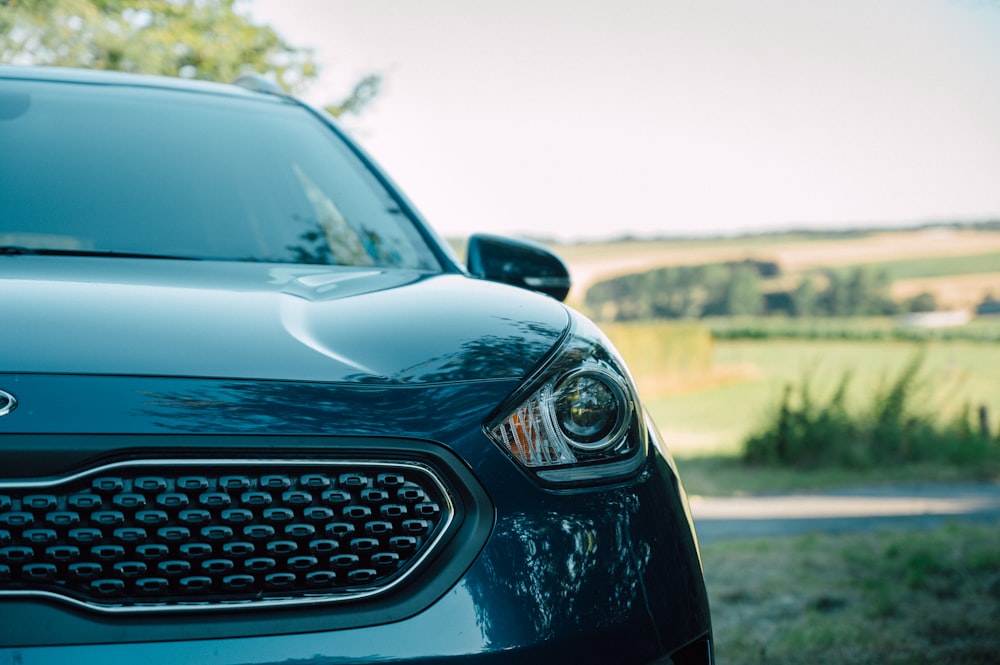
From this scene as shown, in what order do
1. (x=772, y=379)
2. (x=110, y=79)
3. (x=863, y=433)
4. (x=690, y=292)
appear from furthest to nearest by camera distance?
1. (x=690, y=292)
2. (x=772, y=379)
3. (x=863, y=433)
4. (x=110, y=79)

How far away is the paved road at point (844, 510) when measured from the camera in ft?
30.4

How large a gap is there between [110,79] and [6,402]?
1777mm

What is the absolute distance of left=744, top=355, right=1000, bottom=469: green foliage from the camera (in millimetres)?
17656

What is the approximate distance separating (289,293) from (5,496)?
693mm

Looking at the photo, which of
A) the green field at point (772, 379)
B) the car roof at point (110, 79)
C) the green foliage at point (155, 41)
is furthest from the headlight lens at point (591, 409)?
the green field at point (772, 379)

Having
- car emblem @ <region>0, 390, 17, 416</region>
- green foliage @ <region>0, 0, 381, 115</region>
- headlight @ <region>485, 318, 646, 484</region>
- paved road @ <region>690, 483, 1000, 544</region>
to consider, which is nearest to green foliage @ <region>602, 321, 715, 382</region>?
paved road @ <region>690, 483, 1000, 544</region>

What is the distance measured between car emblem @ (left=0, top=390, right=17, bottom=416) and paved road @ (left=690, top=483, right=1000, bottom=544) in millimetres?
6341

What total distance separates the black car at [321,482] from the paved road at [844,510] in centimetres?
585

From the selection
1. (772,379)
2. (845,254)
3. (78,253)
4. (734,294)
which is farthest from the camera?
(734,294)

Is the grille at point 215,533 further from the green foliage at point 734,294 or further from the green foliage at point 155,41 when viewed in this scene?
the green foliage at point 734,294

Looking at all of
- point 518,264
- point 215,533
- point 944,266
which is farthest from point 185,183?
point 944,266

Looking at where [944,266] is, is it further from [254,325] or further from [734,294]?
[254,325]

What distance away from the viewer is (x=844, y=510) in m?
11.3

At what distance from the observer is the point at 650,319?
58.2 meters
